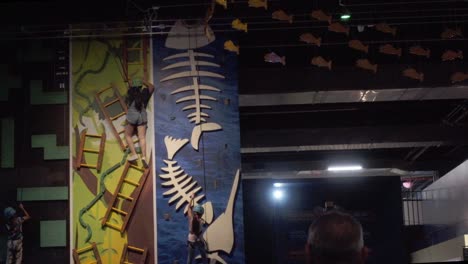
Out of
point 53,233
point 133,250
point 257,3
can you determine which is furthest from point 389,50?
point 53,233

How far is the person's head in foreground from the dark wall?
4375 millimetres

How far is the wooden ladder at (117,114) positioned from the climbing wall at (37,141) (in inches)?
11.4

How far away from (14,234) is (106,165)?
33.6 inches

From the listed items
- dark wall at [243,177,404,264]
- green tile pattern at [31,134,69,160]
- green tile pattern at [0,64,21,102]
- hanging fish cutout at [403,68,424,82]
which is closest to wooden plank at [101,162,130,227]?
green tile pattern at [31,134,69,160]

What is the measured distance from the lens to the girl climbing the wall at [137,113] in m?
5.43

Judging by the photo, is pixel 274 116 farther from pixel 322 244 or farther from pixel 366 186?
pixel 322 244

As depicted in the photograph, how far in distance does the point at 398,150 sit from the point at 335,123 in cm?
202

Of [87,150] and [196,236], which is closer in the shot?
[196,236]

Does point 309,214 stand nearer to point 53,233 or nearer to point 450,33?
point 450,33

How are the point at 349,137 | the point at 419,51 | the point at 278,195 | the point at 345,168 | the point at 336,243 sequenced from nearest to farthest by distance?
the point at 336,243 → the point at 419,51 → the point at 278,195 → the point at 349,137 → the point at 345,168

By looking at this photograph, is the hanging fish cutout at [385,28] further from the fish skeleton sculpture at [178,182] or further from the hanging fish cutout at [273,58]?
the fish skeleton sculpture at [178,182]

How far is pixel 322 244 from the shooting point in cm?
216

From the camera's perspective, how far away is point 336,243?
2.14 m

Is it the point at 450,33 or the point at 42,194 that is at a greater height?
the point at 450,33
